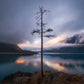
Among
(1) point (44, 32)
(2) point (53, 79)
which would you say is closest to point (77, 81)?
(2) point (53, 79)

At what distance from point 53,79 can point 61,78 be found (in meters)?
1.38

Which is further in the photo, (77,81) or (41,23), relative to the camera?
(41,23)

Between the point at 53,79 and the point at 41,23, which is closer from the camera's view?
the point at 53,79

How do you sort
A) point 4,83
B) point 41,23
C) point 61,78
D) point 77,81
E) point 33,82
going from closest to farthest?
point 77,81
point 61,78
point 33,82
point 41,23
point 4,83

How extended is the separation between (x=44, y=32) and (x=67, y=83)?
10.1 metres

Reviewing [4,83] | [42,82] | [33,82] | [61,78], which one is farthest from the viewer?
[4,83]

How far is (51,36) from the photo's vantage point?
18.1m

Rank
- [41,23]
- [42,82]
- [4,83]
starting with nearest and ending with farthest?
[42,82] < [41,23] < [4,83]

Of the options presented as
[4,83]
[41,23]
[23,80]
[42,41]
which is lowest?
[4,83]

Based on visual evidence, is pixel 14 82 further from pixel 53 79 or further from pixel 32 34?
pixel 32 34

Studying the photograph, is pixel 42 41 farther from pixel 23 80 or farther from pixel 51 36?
pixel 23 80

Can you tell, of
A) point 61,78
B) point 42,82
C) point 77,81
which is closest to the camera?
point 77,81

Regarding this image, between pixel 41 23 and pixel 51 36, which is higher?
pixel 41 23

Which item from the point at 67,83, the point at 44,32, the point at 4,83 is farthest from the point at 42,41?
the point at 4,83
